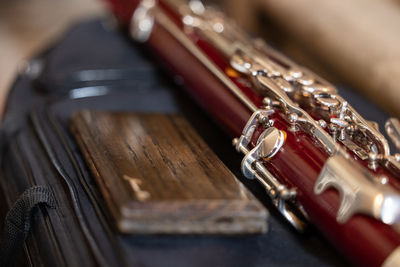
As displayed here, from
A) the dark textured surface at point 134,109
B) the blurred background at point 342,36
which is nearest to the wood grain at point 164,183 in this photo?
the dark textured surface at point 134,109

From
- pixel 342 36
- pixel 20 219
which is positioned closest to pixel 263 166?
pixel 20 219

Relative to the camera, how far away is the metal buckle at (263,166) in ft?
1.83

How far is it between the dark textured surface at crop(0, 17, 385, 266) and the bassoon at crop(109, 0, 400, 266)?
3cm

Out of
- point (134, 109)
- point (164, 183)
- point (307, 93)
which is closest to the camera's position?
point (164, 183)

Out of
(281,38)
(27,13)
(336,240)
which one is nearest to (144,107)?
(336,240)

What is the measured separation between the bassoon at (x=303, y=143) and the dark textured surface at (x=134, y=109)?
0.11 ft

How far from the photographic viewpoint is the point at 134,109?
0.84 metres

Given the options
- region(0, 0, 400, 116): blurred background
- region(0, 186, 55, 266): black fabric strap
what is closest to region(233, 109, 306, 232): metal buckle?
region(0, 186, 55, 266): black fabric strap

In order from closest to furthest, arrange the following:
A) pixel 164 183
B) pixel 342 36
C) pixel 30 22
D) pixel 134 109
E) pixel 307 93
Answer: pixel 164 183 → pixel 307 93 → pixel 134 109 → pixel 342 36 → pixel 30 22

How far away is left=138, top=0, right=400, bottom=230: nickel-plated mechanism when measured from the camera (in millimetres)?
471

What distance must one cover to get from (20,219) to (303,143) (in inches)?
13.4

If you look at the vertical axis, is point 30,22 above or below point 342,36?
below

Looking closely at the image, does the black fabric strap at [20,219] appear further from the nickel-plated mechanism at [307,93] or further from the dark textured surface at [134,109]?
the nickel-plated mechanism at [307,93]

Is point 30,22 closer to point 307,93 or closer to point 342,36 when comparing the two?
point 342,36
